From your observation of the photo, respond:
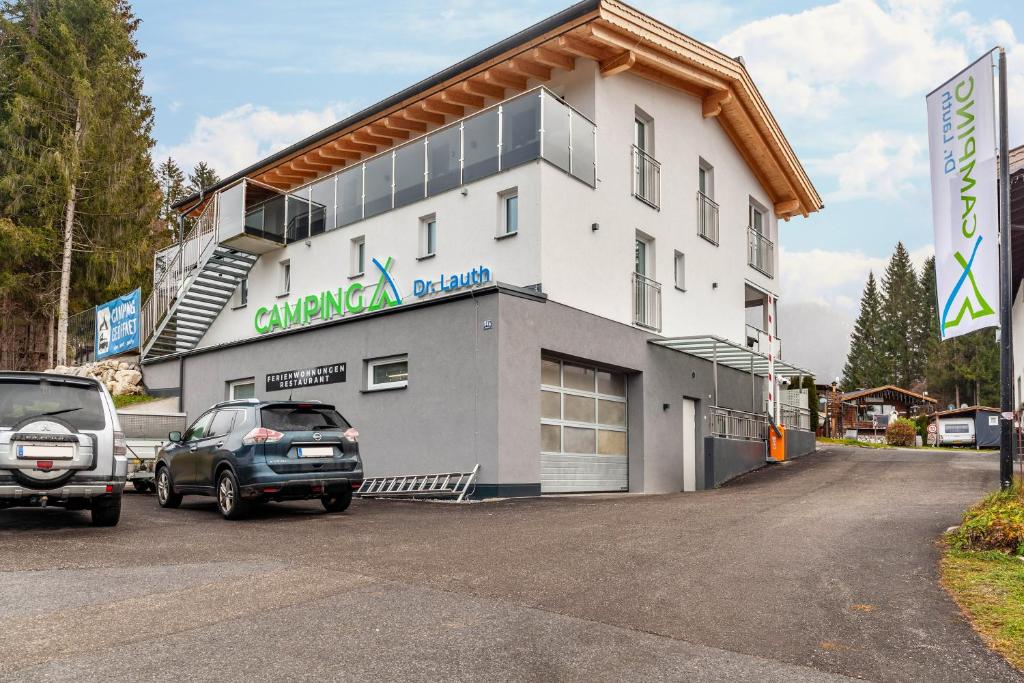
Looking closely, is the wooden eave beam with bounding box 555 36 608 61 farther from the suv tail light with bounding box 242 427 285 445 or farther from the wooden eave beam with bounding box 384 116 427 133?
the suv tail light with bounding box 242 427 285 445

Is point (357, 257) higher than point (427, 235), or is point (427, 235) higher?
point (427, 235)

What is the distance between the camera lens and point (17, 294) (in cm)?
3303

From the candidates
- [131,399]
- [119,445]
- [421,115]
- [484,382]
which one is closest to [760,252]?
[421,115]

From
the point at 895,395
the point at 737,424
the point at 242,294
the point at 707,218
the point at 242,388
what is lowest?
the point at 737,424

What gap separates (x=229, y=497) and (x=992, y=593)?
9034 millimetres

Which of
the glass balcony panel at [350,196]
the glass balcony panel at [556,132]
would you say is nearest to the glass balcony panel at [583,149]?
the glass balcony panel at [556,132]

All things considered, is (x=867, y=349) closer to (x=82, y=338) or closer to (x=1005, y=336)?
(x=82, y=338)

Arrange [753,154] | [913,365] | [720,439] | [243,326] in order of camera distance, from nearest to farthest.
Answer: [720,439] < [243,326] < [753,154] < [913,365]

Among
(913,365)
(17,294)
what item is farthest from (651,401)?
(913,365)

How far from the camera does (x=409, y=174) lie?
19.5m

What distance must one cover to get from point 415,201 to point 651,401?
6.86m

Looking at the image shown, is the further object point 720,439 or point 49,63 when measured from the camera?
point 49,63

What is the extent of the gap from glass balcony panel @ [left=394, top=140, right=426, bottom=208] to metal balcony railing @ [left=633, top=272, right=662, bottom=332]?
5.23m

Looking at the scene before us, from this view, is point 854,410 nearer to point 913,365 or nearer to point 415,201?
point 913,365
